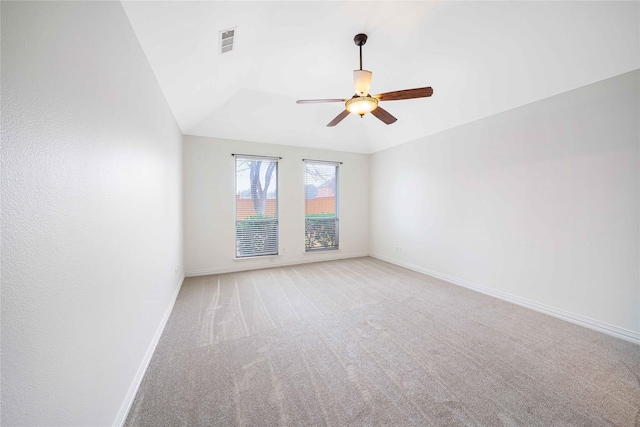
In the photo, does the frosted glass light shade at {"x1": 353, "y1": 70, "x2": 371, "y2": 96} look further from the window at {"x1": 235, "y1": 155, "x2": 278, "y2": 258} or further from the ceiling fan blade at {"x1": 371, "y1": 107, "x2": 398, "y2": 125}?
the window at {"x1": 235, "y1": 155, "x2": 278, "y2": 258}

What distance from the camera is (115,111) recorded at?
136 cm

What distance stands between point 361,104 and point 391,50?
89 cm

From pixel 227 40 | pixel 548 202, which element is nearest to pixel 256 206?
pixel 227 40

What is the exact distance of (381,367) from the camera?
1836 mm

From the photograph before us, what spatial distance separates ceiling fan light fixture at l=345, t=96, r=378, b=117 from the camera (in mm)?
2168

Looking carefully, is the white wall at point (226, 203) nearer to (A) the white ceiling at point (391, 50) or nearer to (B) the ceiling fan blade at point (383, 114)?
(A) the white ceiling at point (391, 50)

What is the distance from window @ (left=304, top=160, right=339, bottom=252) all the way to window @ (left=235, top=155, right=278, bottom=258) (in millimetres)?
721

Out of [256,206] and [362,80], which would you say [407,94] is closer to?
[362,80]

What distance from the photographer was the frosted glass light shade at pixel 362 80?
2.07m

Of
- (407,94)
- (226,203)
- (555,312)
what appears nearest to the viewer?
(407,94)

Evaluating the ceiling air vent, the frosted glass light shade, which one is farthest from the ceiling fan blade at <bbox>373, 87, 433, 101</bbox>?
the ceiling air vent

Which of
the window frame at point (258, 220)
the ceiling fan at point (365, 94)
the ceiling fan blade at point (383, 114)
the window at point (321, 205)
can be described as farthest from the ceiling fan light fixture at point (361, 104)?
the window at point (321, 205)

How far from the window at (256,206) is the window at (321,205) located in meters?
0.72

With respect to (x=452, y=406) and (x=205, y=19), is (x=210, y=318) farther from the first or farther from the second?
(x=205, y=19)
